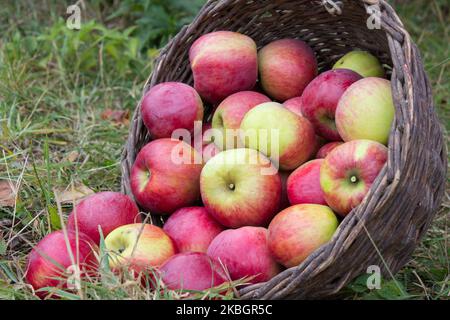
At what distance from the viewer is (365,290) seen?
1.50 metres

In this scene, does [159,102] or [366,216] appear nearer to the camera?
[366,216]

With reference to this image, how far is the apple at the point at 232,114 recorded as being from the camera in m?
1.85

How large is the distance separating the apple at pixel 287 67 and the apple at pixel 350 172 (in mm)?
454

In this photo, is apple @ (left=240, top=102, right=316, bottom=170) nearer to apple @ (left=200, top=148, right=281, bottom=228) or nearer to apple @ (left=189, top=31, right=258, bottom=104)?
apple @ (left=200, top=148, right=281, bottom=228)

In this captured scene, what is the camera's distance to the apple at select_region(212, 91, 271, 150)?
6.08 ft

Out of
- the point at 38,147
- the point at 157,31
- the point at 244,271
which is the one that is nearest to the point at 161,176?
the point at 244,271

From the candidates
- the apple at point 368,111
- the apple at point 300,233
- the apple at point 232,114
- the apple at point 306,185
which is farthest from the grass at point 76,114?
the apple at point 232,114

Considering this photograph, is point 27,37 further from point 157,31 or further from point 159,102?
point 159,102

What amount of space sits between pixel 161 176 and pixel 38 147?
86cm

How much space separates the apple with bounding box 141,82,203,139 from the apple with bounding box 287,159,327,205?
37 cm

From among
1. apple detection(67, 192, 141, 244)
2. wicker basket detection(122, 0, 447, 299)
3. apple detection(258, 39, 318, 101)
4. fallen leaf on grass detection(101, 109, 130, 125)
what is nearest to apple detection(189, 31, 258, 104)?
apple detection(258, 39, 318, 101)

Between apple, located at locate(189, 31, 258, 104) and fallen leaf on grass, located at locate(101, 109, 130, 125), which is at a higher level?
apple, located at locate(189, 31, 258, 104)

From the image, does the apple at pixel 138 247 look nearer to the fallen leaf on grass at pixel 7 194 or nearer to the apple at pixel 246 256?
the apple at pixel 246 256

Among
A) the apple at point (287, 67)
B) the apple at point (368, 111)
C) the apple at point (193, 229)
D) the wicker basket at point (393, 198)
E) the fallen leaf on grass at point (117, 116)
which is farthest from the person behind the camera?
A: the fallen leaf on grass at point (117, 116)
